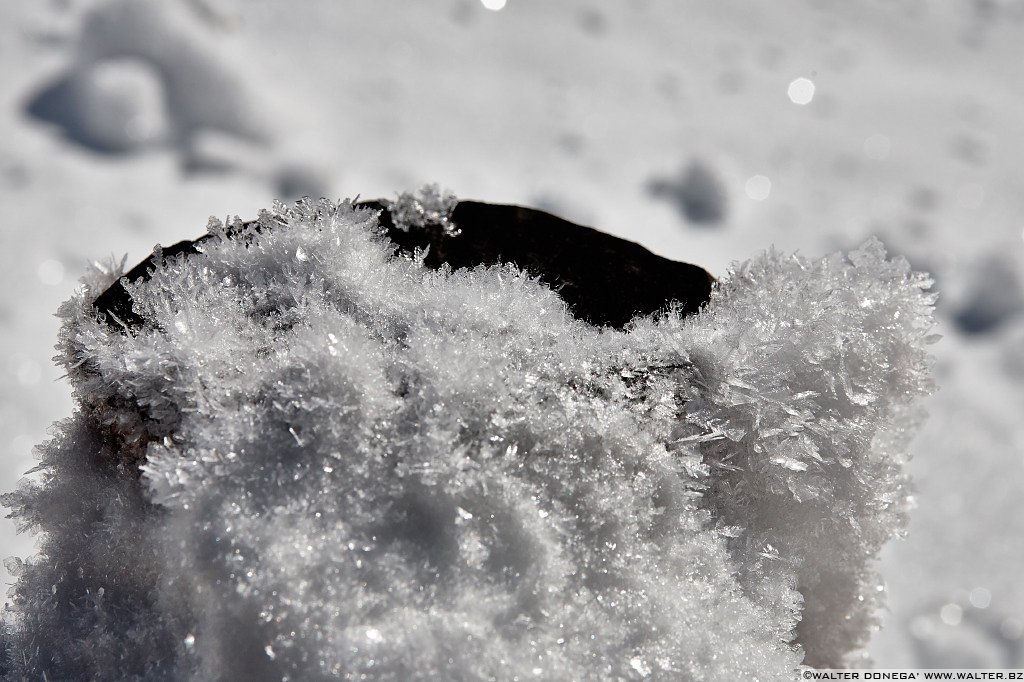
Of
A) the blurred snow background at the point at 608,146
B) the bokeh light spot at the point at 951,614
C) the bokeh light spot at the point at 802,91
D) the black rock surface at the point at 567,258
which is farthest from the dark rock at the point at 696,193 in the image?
the black rock surface at the point at 567,258

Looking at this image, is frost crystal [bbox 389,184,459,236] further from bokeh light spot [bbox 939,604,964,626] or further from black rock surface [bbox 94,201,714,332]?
bokeh light spot [bbox 939,604,964,626]

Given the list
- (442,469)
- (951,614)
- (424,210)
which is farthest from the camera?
(951,614)

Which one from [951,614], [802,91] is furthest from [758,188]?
[951,614]

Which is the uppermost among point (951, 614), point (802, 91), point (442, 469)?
point (802, 91)

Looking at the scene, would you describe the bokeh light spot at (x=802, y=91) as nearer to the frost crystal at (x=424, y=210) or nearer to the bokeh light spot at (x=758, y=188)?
the bokeh light spot at (x=758, y=188)

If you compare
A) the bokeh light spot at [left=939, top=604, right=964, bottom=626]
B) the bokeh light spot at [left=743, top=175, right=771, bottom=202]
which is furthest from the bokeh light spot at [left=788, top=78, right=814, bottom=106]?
the bokeh light spot at [left=939, top=604, right=964, bottom=626]

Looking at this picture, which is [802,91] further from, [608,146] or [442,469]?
[442,469]
